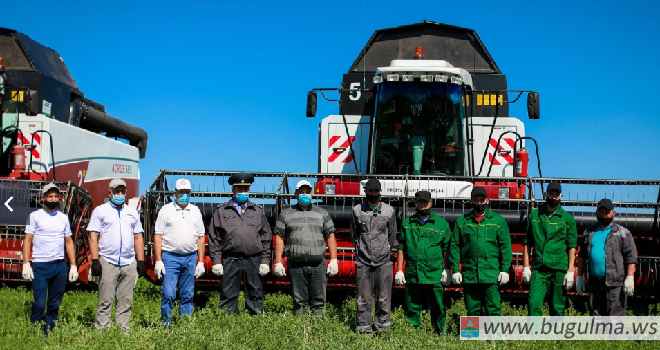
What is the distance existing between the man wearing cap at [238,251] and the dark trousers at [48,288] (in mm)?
1626

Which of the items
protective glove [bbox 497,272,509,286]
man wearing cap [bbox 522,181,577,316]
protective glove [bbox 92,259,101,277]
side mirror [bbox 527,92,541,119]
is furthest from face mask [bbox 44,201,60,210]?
side mirror [bbox 527,92,541,119]

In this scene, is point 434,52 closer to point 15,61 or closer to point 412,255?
point 412,255

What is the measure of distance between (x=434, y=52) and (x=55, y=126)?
707cm

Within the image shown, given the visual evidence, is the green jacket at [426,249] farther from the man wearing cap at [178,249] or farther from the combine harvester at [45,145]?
the combine harvester at [45,145]

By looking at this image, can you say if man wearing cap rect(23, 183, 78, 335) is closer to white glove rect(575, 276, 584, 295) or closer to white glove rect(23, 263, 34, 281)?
white glove rect(23, 263, 34, 281)

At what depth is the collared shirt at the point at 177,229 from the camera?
27.3 feet

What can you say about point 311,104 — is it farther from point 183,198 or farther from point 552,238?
point 552,238

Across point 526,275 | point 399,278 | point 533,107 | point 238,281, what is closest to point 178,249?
point 238,281

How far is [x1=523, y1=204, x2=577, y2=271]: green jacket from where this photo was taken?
27.4 feet

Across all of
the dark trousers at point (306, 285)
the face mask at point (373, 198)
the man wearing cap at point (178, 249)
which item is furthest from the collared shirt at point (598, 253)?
the man wearing cap at point (178, 249)

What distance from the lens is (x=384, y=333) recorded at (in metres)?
8.07

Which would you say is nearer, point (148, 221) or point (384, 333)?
point (384, 333)

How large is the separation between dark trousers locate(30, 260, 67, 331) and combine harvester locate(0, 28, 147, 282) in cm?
207

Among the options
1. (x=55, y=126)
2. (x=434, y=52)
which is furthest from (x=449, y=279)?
(x=55, y=126)
